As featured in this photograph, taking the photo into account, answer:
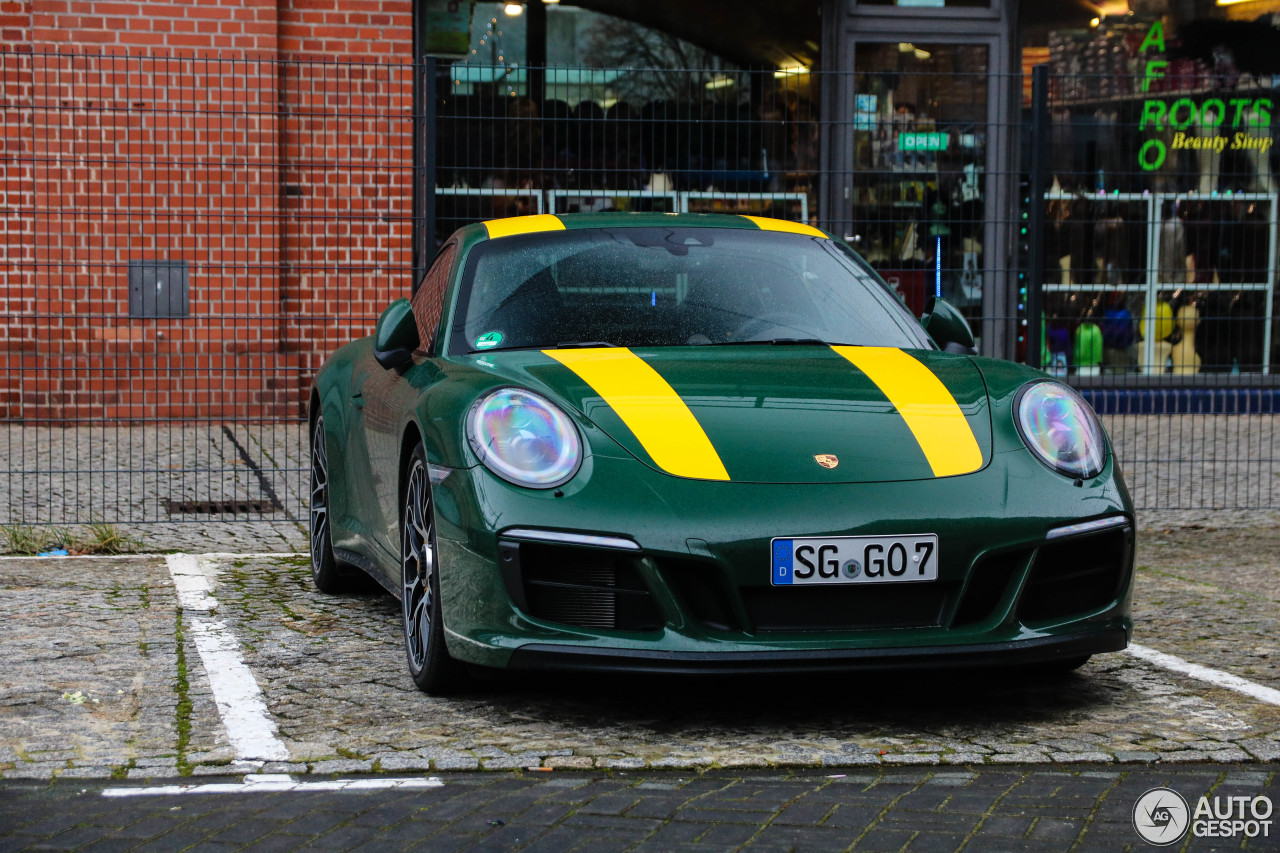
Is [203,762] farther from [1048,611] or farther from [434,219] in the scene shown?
[434,219]

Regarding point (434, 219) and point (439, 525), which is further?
point (434, 219)

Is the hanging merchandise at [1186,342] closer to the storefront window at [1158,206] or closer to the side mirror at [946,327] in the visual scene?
the storefront window at [1158,206]

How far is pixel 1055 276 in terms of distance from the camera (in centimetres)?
1208

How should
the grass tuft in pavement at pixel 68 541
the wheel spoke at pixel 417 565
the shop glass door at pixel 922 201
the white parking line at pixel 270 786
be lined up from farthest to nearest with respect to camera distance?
the shop glass door at pixel 922 201 < the grass tuft in pavement at pixel 68 541 < the wheel spoke at pixel 417 565 < the white parking line at pixel 270 786

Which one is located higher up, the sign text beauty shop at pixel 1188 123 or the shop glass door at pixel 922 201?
the sign text beauty shop at pixel 1188 123

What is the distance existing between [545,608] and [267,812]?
34.4 inches

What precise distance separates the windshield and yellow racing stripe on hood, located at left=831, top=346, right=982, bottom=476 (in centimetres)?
38

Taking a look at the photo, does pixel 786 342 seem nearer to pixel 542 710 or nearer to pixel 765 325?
pixel 765 325

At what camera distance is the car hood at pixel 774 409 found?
4035 millimetres

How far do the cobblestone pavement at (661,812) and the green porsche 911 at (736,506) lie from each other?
15.5 inches

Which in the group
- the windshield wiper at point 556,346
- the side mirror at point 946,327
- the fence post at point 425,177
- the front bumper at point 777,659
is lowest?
the front bumper at point 777,659

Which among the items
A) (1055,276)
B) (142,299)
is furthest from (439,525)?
(1055,276)

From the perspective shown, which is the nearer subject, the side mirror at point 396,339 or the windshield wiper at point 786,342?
the windshield wiper at point 786,342
